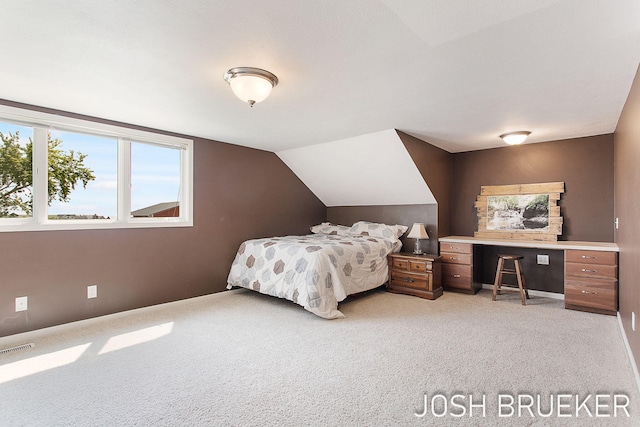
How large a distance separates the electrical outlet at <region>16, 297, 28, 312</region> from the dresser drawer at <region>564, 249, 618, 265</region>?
5.38 metres

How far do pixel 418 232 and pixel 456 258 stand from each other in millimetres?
616

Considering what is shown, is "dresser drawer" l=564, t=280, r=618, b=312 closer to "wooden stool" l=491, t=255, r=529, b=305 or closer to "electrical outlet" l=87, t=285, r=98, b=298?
"wooden stool" l=491, t=255, r=529, b=305

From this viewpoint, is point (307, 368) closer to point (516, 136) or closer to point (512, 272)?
point (512, 272)

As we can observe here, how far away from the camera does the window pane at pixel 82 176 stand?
320cm

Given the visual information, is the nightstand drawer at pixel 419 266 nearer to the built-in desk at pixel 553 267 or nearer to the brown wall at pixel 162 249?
the built-in desk at pixel 553 267

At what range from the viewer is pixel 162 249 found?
151 inches

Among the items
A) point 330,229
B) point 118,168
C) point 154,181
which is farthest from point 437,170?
point 118,168

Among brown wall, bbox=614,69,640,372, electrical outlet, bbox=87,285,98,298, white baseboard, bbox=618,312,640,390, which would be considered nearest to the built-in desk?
white baseboard, bbox=618,312,640,390

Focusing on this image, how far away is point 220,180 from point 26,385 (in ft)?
9.25

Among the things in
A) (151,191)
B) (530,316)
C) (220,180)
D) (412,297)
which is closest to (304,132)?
(220,180)

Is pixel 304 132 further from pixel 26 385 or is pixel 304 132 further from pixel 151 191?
pixel 26 385

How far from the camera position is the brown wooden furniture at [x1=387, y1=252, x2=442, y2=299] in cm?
417

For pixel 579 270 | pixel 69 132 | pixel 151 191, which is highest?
pixel 69 132

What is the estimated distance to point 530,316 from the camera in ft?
11.2
